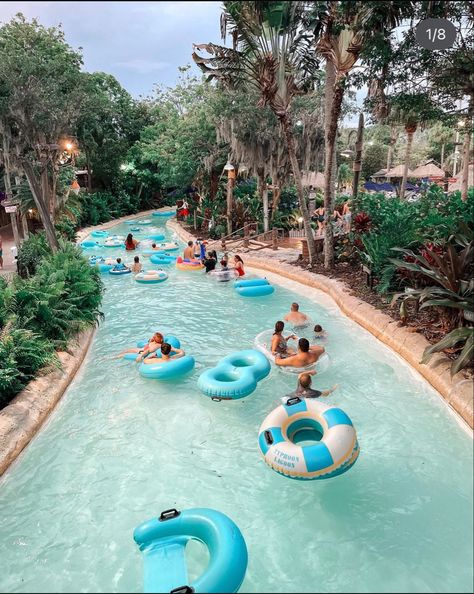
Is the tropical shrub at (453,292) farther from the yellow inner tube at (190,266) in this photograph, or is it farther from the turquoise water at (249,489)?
the yellow inner tube at (190,266)

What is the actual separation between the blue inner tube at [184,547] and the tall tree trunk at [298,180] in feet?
37.2

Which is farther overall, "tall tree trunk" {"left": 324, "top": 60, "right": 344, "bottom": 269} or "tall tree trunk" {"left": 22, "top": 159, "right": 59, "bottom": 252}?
"tall tree trunk" {"left": 22, "top": 159, "right": 59, "bottom": 252}

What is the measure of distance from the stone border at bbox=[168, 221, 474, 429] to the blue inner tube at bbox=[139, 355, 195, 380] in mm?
4349

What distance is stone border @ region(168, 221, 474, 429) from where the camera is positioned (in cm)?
645

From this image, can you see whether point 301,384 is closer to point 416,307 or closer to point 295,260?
point 416,307

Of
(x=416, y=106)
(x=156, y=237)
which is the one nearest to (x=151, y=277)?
(x=416, y=106)

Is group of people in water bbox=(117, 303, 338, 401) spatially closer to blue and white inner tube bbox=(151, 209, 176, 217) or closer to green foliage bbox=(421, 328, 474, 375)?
green foliage bbox=(421, 328, 474, 375)

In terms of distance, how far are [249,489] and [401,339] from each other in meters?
4.86

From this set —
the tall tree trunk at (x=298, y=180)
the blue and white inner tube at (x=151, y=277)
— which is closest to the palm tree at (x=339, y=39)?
the tall tree trunk at (x=298, y=180)

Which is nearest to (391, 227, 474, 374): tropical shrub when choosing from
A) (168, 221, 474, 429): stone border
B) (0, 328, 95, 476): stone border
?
(168, 221, 474, 429): stone border

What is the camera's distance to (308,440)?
6016 mm

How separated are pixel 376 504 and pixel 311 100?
18233 millimetres

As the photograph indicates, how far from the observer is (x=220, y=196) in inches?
926

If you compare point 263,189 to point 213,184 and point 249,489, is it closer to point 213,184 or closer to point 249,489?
point 213,184
